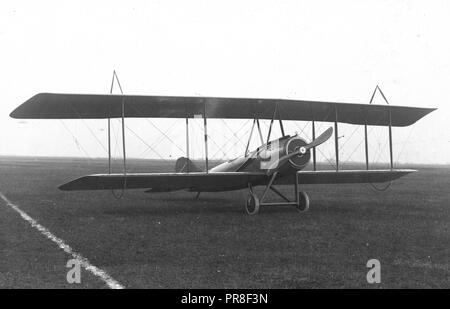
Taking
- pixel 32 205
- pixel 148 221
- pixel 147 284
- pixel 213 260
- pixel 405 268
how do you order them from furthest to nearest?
pixel 32 205
pixel 148 221
pixel 213 260
pixel 405 268
pixel 147 284

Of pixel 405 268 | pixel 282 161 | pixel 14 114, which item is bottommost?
pixel 405 268

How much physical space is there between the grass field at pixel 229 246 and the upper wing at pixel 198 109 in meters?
2.35

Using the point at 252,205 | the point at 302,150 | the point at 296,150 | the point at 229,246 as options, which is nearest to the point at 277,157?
the point at 296,150

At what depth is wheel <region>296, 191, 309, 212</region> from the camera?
38.9 ft

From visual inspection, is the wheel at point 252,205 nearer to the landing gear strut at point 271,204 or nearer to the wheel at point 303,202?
the landing gear strut at point 271,204

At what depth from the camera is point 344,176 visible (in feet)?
42.0

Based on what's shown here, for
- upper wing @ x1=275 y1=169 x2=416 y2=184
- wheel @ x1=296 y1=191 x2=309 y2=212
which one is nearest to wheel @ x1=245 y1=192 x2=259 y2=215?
upper wing @ x1=275 y1=169 x2=416 y2=184

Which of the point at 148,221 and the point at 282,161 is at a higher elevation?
the point at 282,161

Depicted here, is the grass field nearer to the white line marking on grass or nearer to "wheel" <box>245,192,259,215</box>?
the white line marking on grass
